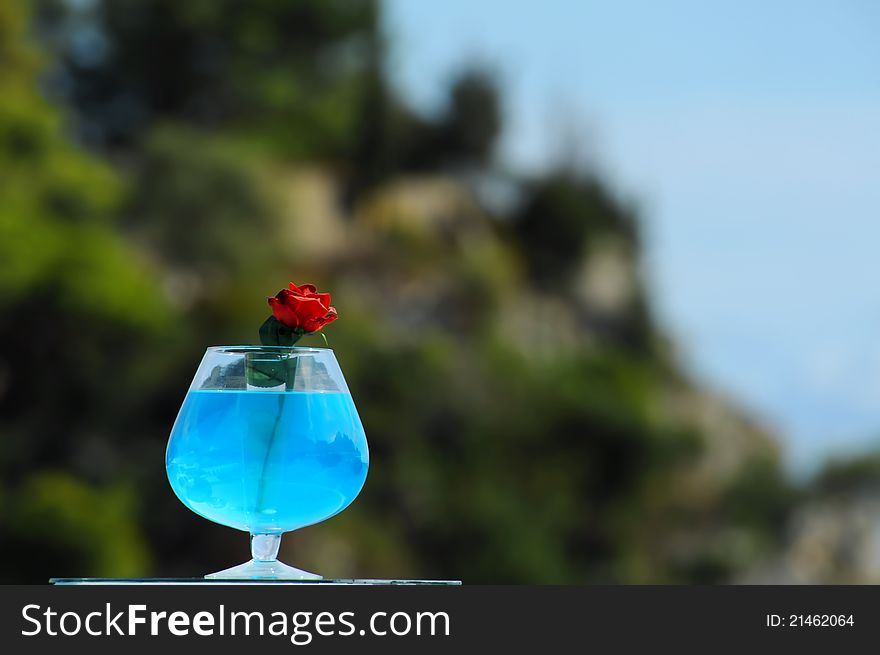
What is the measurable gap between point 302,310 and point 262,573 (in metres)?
0.24

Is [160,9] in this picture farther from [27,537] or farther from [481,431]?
[27,537]

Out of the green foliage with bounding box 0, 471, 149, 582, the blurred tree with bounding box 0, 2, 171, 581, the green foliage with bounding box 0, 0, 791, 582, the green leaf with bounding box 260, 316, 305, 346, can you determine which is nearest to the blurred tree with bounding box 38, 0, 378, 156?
the green foliage with bounding box 0, 0, 791, 582

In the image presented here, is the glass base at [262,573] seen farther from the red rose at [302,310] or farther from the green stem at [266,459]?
the red rose at [302,310]

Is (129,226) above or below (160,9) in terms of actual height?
below

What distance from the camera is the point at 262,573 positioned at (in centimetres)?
124

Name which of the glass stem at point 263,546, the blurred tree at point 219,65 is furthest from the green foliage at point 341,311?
the glass stem at point 263,546

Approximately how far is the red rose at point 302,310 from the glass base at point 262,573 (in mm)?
222

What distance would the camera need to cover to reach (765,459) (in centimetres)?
1516

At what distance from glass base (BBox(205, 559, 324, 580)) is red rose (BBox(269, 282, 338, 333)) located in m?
0.22

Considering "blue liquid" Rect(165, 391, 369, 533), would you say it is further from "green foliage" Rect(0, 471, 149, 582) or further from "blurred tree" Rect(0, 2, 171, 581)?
"blurred tree" Rect(0, 2, 171, 581)

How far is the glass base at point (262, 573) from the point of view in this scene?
47.6 inches

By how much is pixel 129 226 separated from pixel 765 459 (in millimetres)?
7429

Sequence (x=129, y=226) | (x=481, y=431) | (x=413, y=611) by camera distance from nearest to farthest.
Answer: (x=413, y=611) < (x=129, y=226) < (x=481, y=431)

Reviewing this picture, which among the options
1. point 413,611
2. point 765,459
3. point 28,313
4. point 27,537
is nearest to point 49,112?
point 28,313
